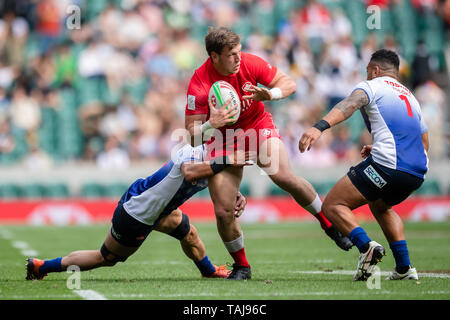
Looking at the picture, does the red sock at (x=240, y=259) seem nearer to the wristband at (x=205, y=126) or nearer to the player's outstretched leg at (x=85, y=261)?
the player's outstretched leg at (x=85, y=261)

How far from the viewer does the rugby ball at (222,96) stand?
7500 mm

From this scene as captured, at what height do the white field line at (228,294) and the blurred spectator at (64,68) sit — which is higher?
the blurred spectator at (64,68)

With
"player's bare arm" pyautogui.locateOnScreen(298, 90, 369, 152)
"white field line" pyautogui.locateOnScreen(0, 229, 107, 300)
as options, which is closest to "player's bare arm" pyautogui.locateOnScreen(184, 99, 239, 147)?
"player's bare arm" pyautogui.locateOnScreen(298, 90, 369, 152)

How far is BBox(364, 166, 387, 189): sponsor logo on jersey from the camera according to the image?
22.8 feet

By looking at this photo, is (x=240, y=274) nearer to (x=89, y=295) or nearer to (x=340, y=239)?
(x=340, y=239)

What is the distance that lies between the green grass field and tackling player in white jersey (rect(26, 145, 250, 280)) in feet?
0.68

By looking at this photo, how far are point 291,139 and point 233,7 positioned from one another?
5837 millimetres

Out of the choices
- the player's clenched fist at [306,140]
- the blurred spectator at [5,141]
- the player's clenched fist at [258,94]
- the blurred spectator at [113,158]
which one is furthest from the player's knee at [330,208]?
the blurred spectator at [5,141]

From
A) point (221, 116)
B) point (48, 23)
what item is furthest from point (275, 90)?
point (48, 23)

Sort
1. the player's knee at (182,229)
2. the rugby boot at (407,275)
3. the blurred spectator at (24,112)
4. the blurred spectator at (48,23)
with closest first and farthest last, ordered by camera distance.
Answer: the rugby boot at (407,275)
the player's knee at (182,229)
the blurred spectator at (24,112)
the blurred spectator at (48,23)

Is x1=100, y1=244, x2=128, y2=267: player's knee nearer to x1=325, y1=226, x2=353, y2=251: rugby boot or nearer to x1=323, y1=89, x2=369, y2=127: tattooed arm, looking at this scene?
x1=325, y1=226, x2=353, y2=251: rugby boot
